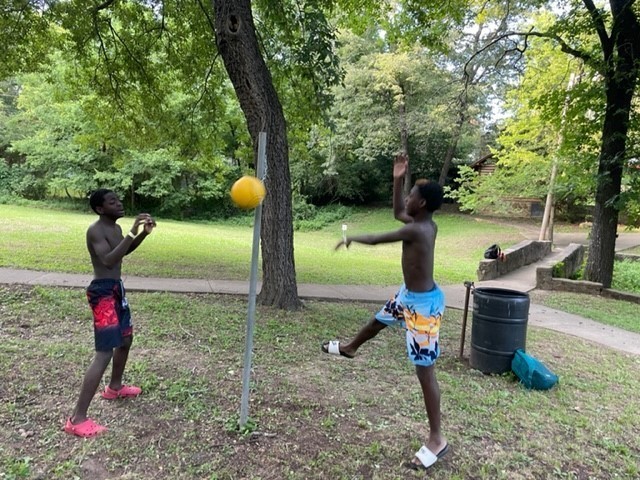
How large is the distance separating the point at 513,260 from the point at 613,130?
4462 mm

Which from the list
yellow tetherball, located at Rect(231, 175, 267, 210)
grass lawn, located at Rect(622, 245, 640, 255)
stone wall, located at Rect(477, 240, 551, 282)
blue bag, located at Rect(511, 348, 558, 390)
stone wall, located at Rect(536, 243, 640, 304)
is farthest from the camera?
grass lawn, located at Rect(622, 245, 640, 255)

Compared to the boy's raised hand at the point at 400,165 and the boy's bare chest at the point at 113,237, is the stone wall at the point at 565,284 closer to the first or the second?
the boy's raised hand at the point at 400,165

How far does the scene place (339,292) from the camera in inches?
333

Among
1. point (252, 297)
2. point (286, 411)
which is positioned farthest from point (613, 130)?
point (252, 297)

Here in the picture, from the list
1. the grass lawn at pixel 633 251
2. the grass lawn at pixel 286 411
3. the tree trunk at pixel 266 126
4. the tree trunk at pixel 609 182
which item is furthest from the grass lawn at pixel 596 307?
the grass lawn at pixel 633 251

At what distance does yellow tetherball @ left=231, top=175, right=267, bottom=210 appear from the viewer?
105 inches

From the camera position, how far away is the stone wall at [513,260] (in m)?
11.7

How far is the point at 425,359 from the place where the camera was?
2.89m

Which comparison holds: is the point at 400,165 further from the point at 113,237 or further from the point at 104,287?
the point at 104,287

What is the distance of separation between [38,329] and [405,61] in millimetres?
24707

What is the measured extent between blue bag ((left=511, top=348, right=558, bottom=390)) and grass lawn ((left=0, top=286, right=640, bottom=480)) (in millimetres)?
94

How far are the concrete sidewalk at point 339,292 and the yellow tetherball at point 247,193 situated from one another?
5.00 metres

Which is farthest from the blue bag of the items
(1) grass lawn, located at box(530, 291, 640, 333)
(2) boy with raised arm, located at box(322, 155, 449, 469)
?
(1) grass lawn, located at box(530, 291, 640, 333)

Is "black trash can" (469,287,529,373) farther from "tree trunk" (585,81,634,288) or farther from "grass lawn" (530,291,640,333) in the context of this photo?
"tree trunk" (585,81,634,288)
